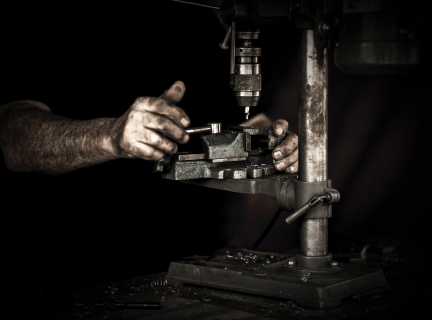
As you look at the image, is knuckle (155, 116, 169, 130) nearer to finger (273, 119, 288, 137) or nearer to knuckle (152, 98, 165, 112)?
knuckle (152, 98, 165, 112)

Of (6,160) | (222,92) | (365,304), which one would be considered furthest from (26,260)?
(365,304)

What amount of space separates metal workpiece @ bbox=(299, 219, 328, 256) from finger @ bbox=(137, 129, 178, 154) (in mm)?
357

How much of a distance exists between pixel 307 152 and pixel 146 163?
3.19 feet

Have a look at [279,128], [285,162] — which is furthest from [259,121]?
[285,162]

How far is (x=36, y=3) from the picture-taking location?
1.88 meters

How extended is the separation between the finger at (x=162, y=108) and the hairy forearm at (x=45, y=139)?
248 millimetres

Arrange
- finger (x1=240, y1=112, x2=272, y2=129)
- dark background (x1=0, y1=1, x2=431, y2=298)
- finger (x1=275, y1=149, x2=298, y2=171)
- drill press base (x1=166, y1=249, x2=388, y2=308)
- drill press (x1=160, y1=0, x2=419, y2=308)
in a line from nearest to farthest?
drill press (x1=160, y1=0, x2=419, y2=308)
drill press base (x1=166, y1=249, x2=388, y2=308)
finger (x1=275, y1=149, x2=298, y2=171)
dark background (x1=0, y1=1, x2=431, y2=298)
finger (x1=240, y1=112, x2=272, y2=129)

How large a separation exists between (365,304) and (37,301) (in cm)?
74

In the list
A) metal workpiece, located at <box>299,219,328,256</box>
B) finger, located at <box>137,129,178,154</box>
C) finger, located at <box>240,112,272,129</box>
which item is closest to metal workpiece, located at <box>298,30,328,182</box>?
metal workpiece, located at <box>299,219,328,256</box>

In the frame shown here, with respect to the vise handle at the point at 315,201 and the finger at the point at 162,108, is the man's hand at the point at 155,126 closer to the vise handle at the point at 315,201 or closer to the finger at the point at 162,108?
the finger at the point at 162,108

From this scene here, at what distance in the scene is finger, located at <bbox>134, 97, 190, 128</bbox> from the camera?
1277 mm

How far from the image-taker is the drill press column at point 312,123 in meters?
1.28

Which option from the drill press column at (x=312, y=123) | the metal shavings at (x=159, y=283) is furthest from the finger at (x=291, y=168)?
the metal shavings at (x=159, y=283)

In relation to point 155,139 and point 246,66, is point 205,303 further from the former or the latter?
point 246,66
